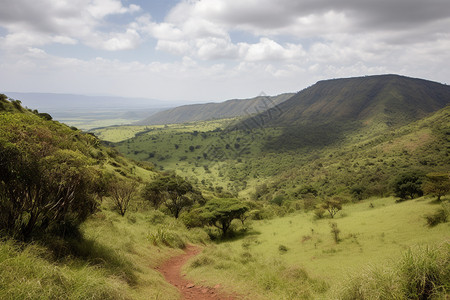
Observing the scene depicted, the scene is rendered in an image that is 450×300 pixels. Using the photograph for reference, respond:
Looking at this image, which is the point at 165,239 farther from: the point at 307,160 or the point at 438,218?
the point at 307,160

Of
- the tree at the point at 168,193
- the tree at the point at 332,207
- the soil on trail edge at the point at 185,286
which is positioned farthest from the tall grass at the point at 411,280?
the tree at the point at 168,193

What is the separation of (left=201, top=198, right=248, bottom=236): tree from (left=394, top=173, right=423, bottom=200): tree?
82.7ft

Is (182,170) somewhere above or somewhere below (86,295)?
below

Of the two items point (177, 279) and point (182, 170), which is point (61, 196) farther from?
point (182, 170)

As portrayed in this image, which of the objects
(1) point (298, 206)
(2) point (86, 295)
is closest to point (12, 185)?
(2) point (86, 295)

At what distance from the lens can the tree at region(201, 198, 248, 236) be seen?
29.7 metres

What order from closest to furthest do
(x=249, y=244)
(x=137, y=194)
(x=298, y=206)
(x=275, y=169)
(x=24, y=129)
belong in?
(x=24, y=129) < (x=249, y=244) < (x=137, y=194) < (x=298, y=206) < (x=275, y=169)

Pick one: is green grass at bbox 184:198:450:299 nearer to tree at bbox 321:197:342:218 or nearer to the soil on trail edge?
the soil on trail edge

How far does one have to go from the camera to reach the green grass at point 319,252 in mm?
10703

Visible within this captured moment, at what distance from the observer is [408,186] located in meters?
35.8

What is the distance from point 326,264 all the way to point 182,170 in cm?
13246

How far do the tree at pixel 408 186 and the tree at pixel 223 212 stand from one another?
2522 cm

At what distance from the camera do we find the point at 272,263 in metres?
13.9

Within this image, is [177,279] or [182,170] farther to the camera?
[182,170]
